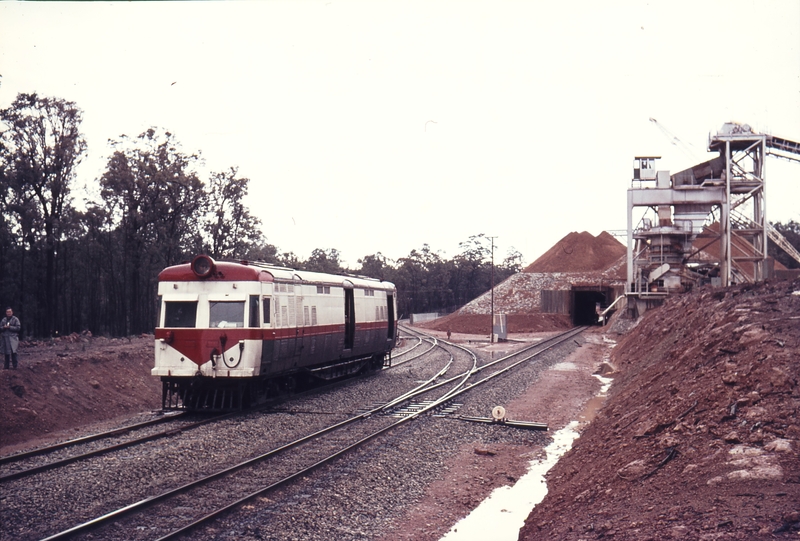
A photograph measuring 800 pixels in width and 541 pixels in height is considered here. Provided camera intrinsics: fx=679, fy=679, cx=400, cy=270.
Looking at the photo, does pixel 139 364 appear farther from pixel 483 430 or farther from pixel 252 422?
pixel 483 430

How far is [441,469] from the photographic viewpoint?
36.3 feet

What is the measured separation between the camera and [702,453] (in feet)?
26.9

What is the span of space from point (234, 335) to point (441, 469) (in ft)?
20.9

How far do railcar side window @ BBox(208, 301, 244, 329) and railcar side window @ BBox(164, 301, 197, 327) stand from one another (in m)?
0.42

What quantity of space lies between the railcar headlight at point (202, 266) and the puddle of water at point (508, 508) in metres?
8.40

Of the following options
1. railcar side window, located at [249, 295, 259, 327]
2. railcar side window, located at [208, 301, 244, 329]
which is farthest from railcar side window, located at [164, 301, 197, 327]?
railcar side window, located at [249, 295, 259, 327]

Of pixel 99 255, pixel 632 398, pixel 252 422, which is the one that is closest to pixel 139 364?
pixel 252 422

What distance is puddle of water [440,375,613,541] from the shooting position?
329 inches

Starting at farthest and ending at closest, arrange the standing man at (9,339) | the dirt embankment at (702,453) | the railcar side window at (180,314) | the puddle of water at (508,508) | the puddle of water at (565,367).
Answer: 1. the puddle of water at (565,367)
2. the standing man at (9,339)
3. the railcar side window at (180,314)
4. the puddle of water at (508,508)
5. the dirt embankment at (702,453)

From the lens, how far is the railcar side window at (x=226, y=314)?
1547 cm

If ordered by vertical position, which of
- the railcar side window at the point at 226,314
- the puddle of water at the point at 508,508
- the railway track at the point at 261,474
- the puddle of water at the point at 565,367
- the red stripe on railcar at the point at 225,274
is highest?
the red stripe on railcar at the point at 225,274

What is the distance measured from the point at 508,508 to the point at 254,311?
26.8 feet

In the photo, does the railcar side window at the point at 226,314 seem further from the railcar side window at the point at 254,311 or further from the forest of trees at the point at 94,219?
the forest of trees at the point at 94,219

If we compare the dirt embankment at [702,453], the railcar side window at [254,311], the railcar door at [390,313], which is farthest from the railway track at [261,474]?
the railcar door at [390,313]
